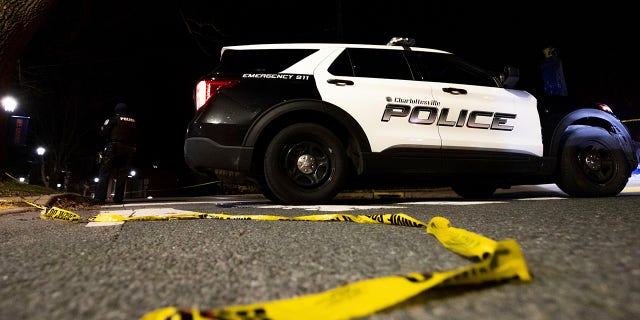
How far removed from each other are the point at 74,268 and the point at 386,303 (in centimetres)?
121

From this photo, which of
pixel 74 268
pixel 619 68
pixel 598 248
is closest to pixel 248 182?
pixel 74 268

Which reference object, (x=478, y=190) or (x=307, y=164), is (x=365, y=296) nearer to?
(x=307, y=164)

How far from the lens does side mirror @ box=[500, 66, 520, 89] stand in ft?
13.5

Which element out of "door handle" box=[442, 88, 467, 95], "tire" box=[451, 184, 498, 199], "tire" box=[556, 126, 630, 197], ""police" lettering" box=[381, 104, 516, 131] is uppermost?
"door handle" box=[442, 88, 467, 95]

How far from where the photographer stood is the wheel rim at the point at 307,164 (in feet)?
12.5

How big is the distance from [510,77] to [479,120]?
665mm

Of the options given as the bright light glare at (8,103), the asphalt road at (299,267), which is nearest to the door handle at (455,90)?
the asphalt road at (299,267)

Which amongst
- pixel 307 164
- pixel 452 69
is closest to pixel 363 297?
pixel 307 164

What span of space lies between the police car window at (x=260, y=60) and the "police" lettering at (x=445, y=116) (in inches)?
45.7

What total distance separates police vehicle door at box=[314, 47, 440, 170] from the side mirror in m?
1.00

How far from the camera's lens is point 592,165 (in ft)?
14.6

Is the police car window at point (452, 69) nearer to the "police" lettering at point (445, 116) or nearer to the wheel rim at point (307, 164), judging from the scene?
the "police" lettering at point (445, 116)

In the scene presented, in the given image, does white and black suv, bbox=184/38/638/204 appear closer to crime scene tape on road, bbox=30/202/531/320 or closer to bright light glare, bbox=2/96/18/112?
crime scene tape on road, bbox=30/202/531/320

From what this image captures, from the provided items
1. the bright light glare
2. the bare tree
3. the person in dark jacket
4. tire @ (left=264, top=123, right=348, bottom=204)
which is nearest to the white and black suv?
tire @ (left=264, top=123, right=348, bottom=204)
